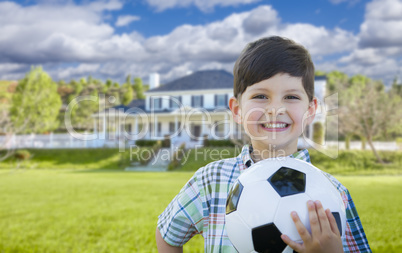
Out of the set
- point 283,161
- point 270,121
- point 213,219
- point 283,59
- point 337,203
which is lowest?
point 213,219

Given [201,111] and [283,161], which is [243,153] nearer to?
[283,161]

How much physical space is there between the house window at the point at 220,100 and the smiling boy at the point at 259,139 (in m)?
29.7

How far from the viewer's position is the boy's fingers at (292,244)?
140 cm

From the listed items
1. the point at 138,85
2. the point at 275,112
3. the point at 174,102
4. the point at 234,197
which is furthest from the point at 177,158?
the point at 138,85

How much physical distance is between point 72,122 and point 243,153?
46.0 metres

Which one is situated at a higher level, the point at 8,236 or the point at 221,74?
the point at 221,74

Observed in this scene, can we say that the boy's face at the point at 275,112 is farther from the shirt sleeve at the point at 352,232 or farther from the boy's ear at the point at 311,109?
the shirt sleeve at the point at 352,232

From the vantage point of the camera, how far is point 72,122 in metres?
44.5

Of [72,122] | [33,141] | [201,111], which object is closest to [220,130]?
[201,111]

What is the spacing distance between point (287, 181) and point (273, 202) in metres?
0.13

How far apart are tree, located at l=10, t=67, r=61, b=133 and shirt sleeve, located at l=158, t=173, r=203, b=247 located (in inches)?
1337

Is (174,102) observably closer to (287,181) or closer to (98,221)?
(98,221)

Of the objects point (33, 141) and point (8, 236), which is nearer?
point (8, 236)

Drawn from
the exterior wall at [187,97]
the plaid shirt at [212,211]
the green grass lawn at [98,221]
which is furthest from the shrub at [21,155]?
the plaid shirt at [212,211]
